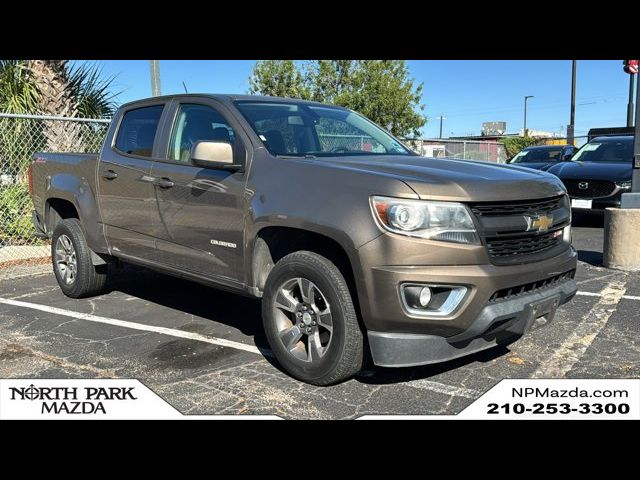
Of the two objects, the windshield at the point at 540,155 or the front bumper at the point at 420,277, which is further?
the windshield at the point at 540,155

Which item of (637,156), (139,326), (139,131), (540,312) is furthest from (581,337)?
(139,131)

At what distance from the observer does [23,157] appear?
9250mm

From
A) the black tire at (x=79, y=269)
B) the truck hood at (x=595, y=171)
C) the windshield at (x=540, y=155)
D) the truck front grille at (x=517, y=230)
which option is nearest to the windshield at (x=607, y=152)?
the truck hood at (x=595, y=171)

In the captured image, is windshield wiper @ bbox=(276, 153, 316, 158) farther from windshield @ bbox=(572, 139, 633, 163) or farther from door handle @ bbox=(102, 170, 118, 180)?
windshield @ bbox=(572, 139, 633, 163)

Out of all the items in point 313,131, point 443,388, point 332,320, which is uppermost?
point 313,131

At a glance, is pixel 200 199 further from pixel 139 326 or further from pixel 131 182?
pixel 139 326

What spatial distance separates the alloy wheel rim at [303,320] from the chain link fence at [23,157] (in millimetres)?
5794

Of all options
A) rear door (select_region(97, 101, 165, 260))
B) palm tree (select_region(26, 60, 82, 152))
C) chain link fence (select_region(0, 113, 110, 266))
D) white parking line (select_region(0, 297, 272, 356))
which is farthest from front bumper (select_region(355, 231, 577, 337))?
palm tree (select_region(26, 60, 82, 152))

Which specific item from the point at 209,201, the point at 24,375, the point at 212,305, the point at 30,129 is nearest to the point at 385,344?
the point at 209,201

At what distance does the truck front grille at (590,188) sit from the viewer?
930 centimetres

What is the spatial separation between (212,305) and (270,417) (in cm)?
251

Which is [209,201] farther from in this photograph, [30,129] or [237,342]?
[30,129]

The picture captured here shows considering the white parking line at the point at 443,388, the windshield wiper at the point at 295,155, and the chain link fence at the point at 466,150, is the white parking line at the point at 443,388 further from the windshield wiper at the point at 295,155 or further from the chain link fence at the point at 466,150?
the chain link fence at the point at 466,150

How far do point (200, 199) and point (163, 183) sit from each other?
1.54ft
